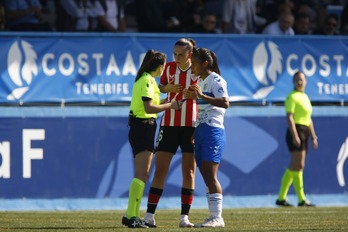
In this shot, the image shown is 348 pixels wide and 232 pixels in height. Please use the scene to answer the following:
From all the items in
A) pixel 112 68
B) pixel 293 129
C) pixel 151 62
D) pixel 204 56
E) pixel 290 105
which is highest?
pixel 204 56

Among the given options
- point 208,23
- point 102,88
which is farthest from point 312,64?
point 102,88

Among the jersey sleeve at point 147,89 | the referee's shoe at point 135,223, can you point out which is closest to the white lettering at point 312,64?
the jersey sleeve at point 147,89

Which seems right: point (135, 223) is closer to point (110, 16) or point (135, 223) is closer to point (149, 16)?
point (149, 16)

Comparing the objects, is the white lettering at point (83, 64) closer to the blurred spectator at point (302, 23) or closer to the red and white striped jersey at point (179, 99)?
the red and white striped jersey at point (179, 99)

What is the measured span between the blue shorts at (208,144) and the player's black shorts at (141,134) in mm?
644

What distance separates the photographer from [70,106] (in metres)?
17.6

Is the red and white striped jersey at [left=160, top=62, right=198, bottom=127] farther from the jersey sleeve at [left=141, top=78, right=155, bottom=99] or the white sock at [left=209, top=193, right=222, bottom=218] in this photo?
the white sock at [left=209, top=193, right=222, bottom=218]

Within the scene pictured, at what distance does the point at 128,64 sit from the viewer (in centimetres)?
1792

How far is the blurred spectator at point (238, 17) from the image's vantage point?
2088 centimetres

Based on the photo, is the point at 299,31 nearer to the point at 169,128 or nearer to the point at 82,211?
the point at 82,211

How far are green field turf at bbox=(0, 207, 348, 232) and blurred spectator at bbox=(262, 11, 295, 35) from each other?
4528 mm

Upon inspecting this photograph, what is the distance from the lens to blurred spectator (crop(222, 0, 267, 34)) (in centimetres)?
2088

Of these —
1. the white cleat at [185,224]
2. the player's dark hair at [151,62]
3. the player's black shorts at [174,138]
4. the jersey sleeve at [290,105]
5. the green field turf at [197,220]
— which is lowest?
the green field turf at [197,220]

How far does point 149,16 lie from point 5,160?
472 centimetres
